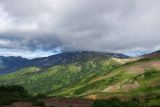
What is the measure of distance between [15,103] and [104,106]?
14.0m

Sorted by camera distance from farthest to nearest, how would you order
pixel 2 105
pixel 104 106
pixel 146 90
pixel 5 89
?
pixel 146 90, pixel 5 89, pixel 2 105, pixel 104 106

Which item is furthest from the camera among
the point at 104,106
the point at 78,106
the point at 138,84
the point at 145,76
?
the point at 145,76

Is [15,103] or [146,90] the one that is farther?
[146,90]

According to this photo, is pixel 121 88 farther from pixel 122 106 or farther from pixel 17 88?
pixel 122 106

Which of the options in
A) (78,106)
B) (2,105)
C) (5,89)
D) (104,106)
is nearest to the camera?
(104,106)

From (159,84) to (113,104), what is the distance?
131m

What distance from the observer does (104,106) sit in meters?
46.1

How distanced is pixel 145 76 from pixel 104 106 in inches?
6152

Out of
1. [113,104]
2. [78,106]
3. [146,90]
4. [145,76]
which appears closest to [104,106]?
[113,104]

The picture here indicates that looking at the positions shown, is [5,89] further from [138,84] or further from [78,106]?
[138,84]

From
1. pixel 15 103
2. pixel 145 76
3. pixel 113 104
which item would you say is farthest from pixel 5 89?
pixel 145 76

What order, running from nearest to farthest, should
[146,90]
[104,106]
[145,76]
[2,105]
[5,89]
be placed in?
[104,106]
[2,105]
[5,89]
[146,90]
[145,76]

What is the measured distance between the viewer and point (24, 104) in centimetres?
5162

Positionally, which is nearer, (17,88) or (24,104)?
(24,104)
